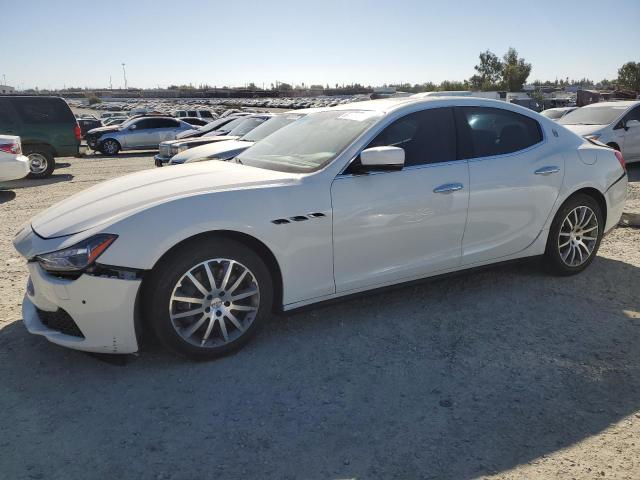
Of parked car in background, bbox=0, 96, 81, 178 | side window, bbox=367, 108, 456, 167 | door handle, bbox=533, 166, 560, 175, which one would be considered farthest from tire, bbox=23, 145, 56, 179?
door handle, bbox=533, 166, 560, 175

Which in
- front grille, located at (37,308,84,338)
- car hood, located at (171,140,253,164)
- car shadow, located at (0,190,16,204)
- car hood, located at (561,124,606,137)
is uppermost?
car hood, located at (561,124,606,137)

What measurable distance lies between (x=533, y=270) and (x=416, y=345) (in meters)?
2.04

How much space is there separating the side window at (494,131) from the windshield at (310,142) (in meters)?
0.78

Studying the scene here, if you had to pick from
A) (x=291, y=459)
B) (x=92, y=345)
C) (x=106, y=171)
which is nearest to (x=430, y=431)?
(x=291, y=459)

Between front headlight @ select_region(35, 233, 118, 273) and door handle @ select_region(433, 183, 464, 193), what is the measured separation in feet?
7.42

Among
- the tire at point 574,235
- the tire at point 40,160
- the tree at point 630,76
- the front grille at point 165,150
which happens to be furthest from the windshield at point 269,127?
the tree at point 630,76

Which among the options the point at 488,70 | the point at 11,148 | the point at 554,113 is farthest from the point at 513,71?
the point at 11,148

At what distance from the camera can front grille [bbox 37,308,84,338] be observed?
312 centimetres

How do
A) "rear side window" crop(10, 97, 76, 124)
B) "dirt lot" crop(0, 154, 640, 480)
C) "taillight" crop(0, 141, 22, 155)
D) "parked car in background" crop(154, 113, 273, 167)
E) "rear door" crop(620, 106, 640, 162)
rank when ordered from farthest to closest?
→ "rear side window" crop(10, 97, 76, 124)
"parked car in background" crop(154, 113, 273, 167)
"rear door" crop(620, 106, 640, 162)
"taillight" crop(0, 141, 22, 155)
"dirt lot" crop(0, 154, 640, 480)

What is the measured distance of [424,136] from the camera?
4.01 m

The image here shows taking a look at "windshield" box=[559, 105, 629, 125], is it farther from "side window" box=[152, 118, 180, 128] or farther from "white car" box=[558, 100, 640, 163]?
"side window" box=[152, 118, 180, 128]

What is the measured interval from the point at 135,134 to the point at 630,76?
223ft

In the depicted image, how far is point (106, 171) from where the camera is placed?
1427 cm

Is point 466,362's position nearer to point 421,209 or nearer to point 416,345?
point 416,345
